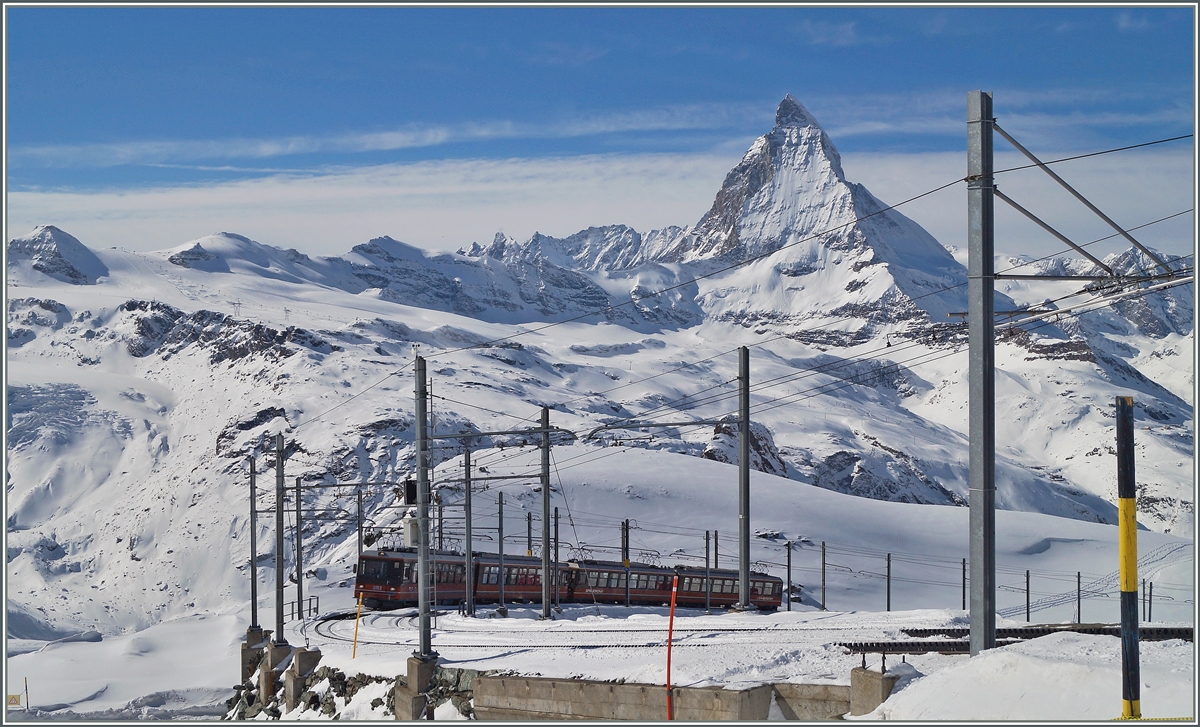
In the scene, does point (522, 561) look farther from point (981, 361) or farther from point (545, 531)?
point (981, 361)

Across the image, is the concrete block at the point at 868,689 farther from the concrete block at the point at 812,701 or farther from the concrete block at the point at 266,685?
the concrete block at the point at 266,685

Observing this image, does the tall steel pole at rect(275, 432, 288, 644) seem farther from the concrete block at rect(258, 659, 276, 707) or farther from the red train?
the red train

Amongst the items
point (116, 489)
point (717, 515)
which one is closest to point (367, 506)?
point (717, 515)

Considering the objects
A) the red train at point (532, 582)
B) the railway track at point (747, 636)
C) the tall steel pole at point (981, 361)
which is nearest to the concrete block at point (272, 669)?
the railway track at point (747, 636)

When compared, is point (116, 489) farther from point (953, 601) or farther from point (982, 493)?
point (982, 493)

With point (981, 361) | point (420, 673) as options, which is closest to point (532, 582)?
point (420, 673)

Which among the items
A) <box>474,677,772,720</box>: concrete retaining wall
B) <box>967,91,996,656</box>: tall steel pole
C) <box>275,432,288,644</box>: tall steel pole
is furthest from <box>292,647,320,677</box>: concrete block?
<box>967,91,996,656</box>: tall steel pole
